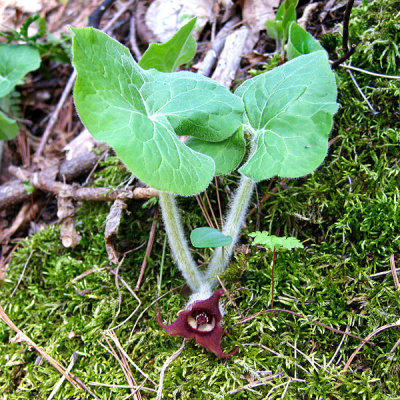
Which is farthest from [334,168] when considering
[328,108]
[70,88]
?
[70,88]

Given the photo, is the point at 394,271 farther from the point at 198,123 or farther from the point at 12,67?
the point at 12,67

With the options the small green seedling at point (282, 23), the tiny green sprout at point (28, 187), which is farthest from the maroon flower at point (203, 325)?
the small green seedling at point (282, 23)

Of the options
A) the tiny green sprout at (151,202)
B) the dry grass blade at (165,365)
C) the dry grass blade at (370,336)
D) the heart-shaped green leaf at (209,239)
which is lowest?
the dry grass blade at (370,336)

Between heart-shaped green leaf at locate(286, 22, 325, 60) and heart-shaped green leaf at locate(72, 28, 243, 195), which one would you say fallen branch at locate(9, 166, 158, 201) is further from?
heart-shaped green leaf at locate(286, 22, 325, 60)

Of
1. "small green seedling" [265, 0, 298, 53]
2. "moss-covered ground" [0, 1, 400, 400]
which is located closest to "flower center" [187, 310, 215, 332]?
"moss-covered ground" [0, 1, 400, 400]

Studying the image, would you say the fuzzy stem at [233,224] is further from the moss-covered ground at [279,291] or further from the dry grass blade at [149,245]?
the dry grass blade at [149,245]

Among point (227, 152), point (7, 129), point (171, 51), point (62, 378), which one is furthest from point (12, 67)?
point (62, 378)

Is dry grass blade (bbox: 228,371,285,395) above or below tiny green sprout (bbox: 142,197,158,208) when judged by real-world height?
below
